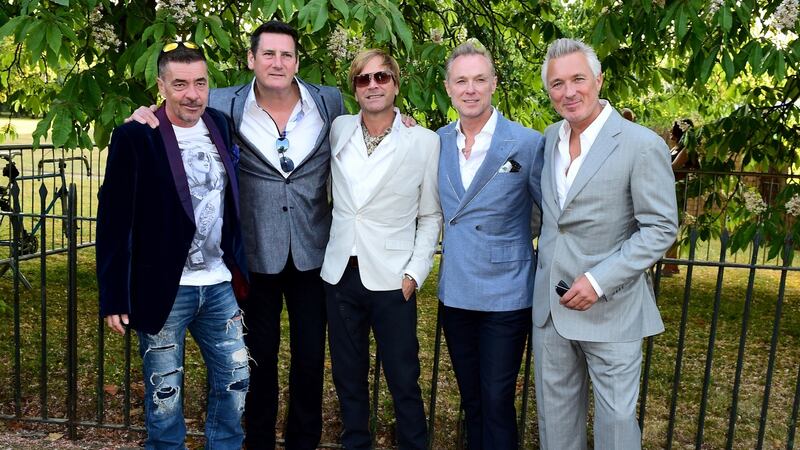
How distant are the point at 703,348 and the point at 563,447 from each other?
17.5 feet

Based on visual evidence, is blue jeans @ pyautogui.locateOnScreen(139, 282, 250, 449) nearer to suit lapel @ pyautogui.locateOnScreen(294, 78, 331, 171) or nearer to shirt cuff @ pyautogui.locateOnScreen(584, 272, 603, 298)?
suit lapel @ pyautogui.locateOnScreen(294, 78, 331, 171)

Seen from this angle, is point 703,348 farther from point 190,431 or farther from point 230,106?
point 230,106

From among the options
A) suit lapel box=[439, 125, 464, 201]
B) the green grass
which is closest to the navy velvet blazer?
suit lapel box=[439, 125, 464, 201]

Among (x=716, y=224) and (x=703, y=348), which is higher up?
(x=716, y=224)

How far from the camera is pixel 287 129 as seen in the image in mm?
3477

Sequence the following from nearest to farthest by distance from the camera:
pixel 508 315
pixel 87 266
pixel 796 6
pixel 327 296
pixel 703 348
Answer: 1. pixel 508 315
2. pixel 327 296
3. pixel 796 6
4. pixel 703 348
5. pixel 87 266

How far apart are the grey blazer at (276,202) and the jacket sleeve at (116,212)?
0.60 metres

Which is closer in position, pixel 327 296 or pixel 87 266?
pixel 327 296

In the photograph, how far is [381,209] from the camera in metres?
3.34

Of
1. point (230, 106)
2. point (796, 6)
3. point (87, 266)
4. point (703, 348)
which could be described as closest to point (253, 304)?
point (230, 106)

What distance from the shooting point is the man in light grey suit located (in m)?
2.81

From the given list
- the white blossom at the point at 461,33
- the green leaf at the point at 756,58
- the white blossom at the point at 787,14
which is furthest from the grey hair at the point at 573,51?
the white blossom at the point at 461,33

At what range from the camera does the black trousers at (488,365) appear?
10.7 ft

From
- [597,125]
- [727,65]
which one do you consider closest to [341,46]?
[597,125]
